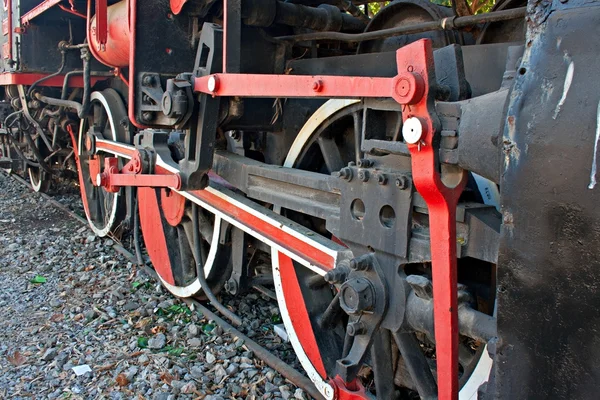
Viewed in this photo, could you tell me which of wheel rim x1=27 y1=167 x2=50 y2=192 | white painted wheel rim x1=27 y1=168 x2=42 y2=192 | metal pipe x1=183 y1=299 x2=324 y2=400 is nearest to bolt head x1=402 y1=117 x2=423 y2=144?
metal pipe x1=183 y1=299 x2=324 y2=400

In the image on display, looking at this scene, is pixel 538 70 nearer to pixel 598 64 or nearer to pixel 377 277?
pixel 598 64

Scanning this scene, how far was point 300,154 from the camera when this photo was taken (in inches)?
104

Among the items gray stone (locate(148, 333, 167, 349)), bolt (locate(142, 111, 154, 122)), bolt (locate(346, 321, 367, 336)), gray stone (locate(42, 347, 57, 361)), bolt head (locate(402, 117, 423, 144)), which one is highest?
bolt head (locate(402, 117, 423, 144))

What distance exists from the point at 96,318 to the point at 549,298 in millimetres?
2962

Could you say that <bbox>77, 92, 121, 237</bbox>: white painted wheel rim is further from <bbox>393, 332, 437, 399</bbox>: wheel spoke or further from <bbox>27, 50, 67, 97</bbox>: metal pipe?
<bbox>393, 332, 437, 399</bbox>: wheel spoke

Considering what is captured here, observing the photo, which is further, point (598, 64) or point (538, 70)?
point (538, 70)

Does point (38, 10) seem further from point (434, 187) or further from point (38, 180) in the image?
point (434, 187)

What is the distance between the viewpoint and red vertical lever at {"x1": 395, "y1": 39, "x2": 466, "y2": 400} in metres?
1.44

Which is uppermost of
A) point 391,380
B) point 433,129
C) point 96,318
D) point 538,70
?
point 538,70

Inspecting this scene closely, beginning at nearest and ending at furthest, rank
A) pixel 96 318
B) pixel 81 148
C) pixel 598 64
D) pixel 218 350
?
pixel 598 64, pixel 218 350, pixel 96 318, pixel 81 148

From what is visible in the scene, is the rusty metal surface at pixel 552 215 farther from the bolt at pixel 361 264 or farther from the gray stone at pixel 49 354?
the gray stone at pixel 49 354

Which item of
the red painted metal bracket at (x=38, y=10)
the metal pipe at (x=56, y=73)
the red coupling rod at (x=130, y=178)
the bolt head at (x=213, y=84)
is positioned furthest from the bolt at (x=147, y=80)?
the metal pipe at (x=56, y=73)

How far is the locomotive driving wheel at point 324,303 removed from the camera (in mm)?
2279

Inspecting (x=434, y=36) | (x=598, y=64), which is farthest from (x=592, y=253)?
(x=434, y=36)
